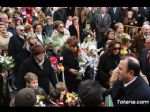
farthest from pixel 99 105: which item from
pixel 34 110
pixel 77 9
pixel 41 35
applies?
pixel 77 9

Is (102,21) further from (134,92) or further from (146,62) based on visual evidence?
(134,92)

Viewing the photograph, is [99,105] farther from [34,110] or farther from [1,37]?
[1,37]

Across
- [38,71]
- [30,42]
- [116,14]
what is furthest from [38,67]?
[116,14]

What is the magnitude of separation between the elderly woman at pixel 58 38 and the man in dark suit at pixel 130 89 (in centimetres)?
284

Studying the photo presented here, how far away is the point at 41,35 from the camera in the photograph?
325 inches

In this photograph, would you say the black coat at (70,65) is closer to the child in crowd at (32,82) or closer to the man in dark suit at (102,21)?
the child in crowd at (32,82)

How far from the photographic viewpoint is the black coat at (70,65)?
23.0ft

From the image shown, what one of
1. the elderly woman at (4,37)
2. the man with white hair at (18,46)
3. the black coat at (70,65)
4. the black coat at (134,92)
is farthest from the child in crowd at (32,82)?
the elderly woman at (4,37)

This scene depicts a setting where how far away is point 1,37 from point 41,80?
2.18 m

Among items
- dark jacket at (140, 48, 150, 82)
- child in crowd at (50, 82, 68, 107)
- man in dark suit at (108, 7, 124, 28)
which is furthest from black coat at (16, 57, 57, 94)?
man in dark suit at (108, 7, 124, 28)

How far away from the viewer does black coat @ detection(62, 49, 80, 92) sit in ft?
23.0

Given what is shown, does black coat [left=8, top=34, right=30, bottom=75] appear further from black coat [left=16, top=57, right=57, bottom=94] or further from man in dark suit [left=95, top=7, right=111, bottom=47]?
man in dark suit [left=95, top=7, right=111, bottom=47]

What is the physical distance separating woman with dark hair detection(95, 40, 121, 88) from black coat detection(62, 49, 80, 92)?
1.37 ft

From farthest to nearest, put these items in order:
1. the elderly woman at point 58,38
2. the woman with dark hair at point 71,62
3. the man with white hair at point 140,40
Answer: the man with white hair at point 140,40 < the elderly woman at point 58,38 < the woman with dark hair at point 71,62
